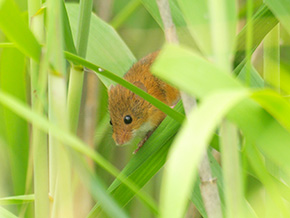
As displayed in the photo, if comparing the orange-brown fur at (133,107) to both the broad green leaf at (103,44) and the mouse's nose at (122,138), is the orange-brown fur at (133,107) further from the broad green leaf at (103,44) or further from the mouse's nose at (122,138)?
the broad green leaf at (103,44)

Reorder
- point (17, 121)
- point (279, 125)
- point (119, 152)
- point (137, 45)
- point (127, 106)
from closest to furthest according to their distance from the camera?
1. point (279, 125)
2. point (17, 121)
3. point (127, 106)
4. point (119, 152)
5. point (137, 45)

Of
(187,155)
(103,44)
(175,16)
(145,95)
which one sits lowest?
(187,155)

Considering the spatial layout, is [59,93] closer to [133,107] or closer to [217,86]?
[217,86]

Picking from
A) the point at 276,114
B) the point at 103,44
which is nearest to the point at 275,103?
the point at 276,114

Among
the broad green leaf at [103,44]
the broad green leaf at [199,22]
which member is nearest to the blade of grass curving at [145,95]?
the broad green leaf at [199,22]

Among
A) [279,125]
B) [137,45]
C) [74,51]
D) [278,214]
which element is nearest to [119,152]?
[137,45]

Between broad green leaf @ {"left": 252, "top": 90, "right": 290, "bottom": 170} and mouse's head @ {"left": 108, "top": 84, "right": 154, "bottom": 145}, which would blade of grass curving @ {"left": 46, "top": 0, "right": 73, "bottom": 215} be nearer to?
broad green leaf @ {"left": 252, "top": 90, "right": 290, "bottom": 170}

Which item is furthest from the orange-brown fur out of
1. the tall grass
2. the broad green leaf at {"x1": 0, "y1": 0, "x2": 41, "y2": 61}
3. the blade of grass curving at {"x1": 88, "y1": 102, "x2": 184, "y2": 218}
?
the broad green leaf at {"x1": 0, "y1": 0, "x2": 41, "y2": 61}

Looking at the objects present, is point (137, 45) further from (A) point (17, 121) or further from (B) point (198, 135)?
(B) point (198, 135)
